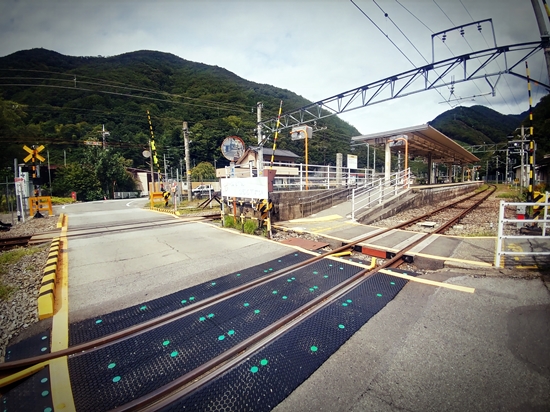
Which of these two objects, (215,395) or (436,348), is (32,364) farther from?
(436,348)

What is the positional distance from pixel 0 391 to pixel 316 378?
9.40 feet

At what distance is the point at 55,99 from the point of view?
157 ft

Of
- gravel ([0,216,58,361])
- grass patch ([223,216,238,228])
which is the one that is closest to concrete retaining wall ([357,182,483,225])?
grass patch ([223,216,238,228])

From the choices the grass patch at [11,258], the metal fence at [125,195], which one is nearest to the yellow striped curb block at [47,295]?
the grass patch at [11,258]

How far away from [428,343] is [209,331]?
2465 millimetres

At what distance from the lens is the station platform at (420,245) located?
4824mm

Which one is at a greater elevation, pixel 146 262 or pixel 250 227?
pixel 250 227

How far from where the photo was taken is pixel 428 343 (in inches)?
102

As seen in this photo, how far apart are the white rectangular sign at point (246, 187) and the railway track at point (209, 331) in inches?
141

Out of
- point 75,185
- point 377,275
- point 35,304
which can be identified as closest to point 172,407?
point 35,304

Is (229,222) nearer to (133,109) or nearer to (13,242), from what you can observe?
(13,242)

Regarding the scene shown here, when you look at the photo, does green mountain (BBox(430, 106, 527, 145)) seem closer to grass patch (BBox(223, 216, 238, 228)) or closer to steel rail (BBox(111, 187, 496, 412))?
grass patch (BBox(223, 216, 238, 228))

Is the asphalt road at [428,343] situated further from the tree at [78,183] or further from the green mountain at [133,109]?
the green mountain at [133,109]

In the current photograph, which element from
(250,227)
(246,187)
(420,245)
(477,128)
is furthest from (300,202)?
(477,128)
